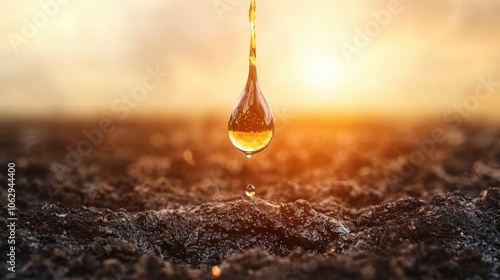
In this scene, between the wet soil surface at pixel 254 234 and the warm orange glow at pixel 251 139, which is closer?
the wet soil surface at pixel 254 234

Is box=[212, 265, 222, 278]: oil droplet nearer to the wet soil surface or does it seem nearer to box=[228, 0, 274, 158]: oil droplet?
the wet soil surface

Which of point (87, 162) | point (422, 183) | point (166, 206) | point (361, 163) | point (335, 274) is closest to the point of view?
point (335, 274)

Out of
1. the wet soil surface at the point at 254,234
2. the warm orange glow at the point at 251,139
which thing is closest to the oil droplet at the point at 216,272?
the wet soil surface at the point at 254,234

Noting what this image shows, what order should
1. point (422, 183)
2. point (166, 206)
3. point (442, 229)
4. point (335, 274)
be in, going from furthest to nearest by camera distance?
point (422, 183) < point (166, 206) < point (442, 229) < point (335, 274)

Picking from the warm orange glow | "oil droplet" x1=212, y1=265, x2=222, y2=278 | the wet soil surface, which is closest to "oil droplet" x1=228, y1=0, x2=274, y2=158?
the warm orange glow

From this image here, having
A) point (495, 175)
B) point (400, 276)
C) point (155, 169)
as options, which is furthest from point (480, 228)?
point (155, 169)

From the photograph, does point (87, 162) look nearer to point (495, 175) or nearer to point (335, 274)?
point (495, 175)

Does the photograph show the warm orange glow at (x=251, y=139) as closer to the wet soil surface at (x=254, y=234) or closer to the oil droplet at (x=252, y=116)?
the oil droplet at (x=252, y=116)

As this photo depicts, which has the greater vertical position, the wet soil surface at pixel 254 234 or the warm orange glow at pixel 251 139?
the warm orange glow at pixel 251 139

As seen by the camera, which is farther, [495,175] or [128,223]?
[495,175]
